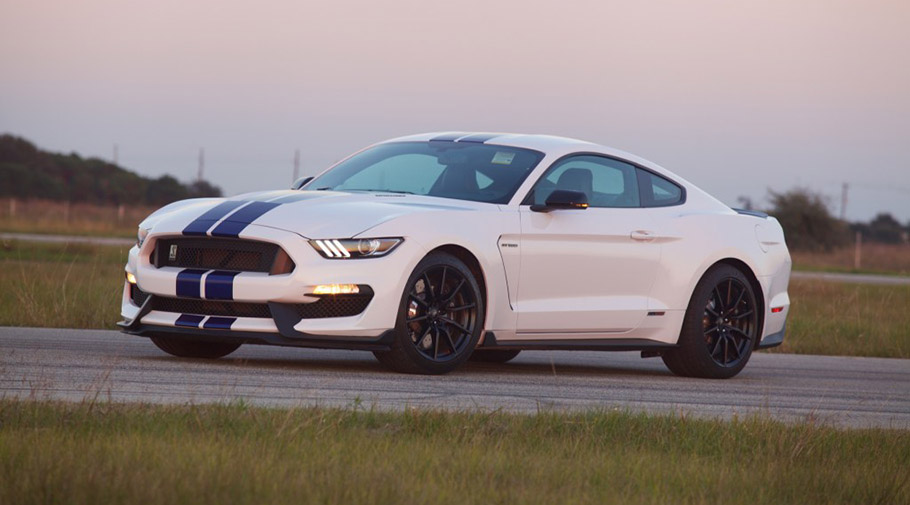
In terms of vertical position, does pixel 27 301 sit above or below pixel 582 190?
below

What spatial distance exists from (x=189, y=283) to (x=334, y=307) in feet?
2.80

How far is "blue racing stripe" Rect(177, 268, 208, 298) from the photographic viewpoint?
8195mm

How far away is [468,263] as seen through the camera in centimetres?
870

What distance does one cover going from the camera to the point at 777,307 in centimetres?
1066

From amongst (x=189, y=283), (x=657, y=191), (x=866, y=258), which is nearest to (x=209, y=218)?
(x=189, y=283)

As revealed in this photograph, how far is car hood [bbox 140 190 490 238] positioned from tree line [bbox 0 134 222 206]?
60.5 m

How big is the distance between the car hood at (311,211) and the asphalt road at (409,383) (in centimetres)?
85

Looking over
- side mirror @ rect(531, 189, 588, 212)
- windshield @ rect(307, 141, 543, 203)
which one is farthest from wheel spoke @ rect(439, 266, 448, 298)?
side mirror @ rect(531, 189, 588, 212)

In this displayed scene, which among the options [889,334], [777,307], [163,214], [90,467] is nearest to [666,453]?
[90,467]

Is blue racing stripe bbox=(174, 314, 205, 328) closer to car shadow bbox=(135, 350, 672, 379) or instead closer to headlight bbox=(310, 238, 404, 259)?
car shadow bbox=(135, 350, 672, 379)

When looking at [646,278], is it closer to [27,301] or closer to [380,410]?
[380,410]

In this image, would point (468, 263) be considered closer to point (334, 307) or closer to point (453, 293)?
point (453, 293)

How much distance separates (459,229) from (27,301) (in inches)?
222

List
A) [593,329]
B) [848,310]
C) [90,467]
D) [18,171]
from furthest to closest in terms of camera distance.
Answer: [18,171]
[848,310]
[593,329]
[90,467]
